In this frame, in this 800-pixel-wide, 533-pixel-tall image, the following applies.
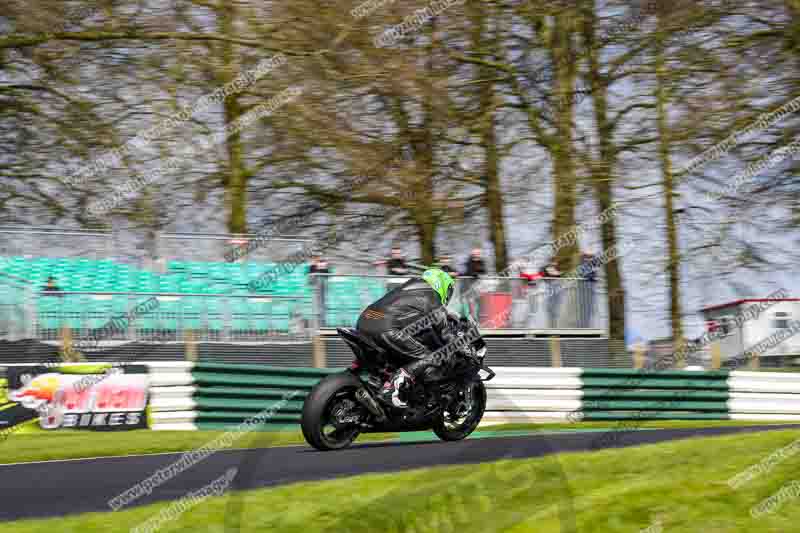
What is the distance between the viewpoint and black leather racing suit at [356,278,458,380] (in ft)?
30.6

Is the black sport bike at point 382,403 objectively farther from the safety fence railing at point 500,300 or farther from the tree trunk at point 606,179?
the tree trunk at point 606,179

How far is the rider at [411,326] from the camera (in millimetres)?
9320

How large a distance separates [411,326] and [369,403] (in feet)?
2.55

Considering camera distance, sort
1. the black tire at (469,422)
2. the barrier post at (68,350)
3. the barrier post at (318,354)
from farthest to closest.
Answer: the barrier post at (318,354), the barrier post at (68,350), the black tire at (469,422)

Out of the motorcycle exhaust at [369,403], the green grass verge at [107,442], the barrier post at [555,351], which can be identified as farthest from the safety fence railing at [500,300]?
the motorcycle exhaust at [369,403]

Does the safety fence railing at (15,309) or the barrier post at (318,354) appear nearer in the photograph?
the safety fence railing at (15,309)

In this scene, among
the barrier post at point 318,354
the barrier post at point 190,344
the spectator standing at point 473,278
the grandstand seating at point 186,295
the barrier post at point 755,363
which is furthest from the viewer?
the barrier post at point 755,363

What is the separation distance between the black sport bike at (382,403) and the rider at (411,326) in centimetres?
8

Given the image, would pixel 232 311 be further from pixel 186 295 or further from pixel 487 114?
pixel 487 114

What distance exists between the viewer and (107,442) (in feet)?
37.7

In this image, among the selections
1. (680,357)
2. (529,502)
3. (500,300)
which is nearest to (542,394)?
(500,300)

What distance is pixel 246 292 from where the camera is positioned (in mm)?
14211

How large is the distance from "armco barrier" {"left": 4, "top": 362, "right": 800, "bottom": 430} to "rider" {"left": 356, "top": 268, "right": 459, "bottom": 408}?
469 cm

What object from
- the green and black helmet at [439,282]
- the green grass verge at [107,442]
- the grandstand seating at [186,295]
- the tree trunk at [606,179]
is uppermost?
the tree trunk at [606,179]
